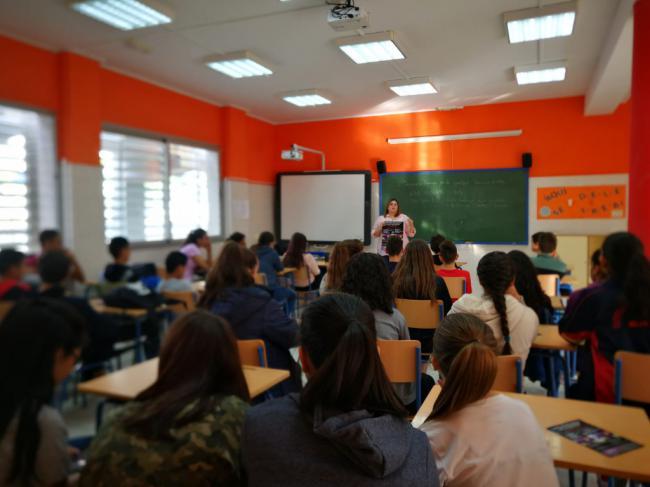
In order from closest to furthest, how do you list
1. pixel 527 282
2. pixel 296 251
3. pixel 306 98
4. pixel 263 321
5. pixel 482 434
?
pixel 482 434
pixel 263 321
pixel 527 282
pixel 296 251
pixel 306 98

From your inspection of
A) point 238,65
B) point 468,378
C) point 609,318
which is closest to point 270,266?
point 238,65

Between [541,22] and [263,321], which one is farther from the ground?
[541,22]

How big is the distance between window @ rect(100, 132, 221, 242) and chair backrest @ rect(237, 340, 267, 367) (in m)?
1.40

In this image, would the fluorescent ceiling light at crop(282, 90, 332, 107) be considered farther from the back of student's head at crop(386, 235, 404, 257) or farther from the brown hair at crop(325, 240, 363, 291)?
the back of student's head at crop(386, 235, 404, 257)

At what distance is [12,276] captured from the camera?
1.55 feet

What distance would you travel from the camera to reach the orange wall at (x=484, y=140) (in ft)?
8.60

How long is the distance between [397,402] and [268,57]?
4778mm

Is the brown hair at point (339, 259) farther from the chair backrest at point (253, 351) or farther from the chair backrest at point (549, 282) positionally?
the chair backrest at point (549, 282)

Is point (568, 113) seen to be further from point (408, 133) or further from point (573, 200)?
point (408, 133)

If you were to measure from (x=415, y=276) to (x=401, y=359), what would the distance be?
0.74m

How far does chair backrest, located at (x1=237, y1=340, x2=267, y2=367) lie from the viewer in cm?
217

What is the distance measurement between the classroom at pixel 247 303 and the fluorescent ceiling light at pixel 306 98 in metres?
1.94

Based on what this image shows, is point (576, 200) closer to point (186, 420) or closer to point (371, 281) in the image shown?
point (371, 281)

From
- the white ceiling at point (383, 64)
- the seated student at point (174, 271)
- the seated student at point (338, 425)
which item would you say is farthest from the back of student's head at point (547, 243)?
the seated student at point (174, 271)
